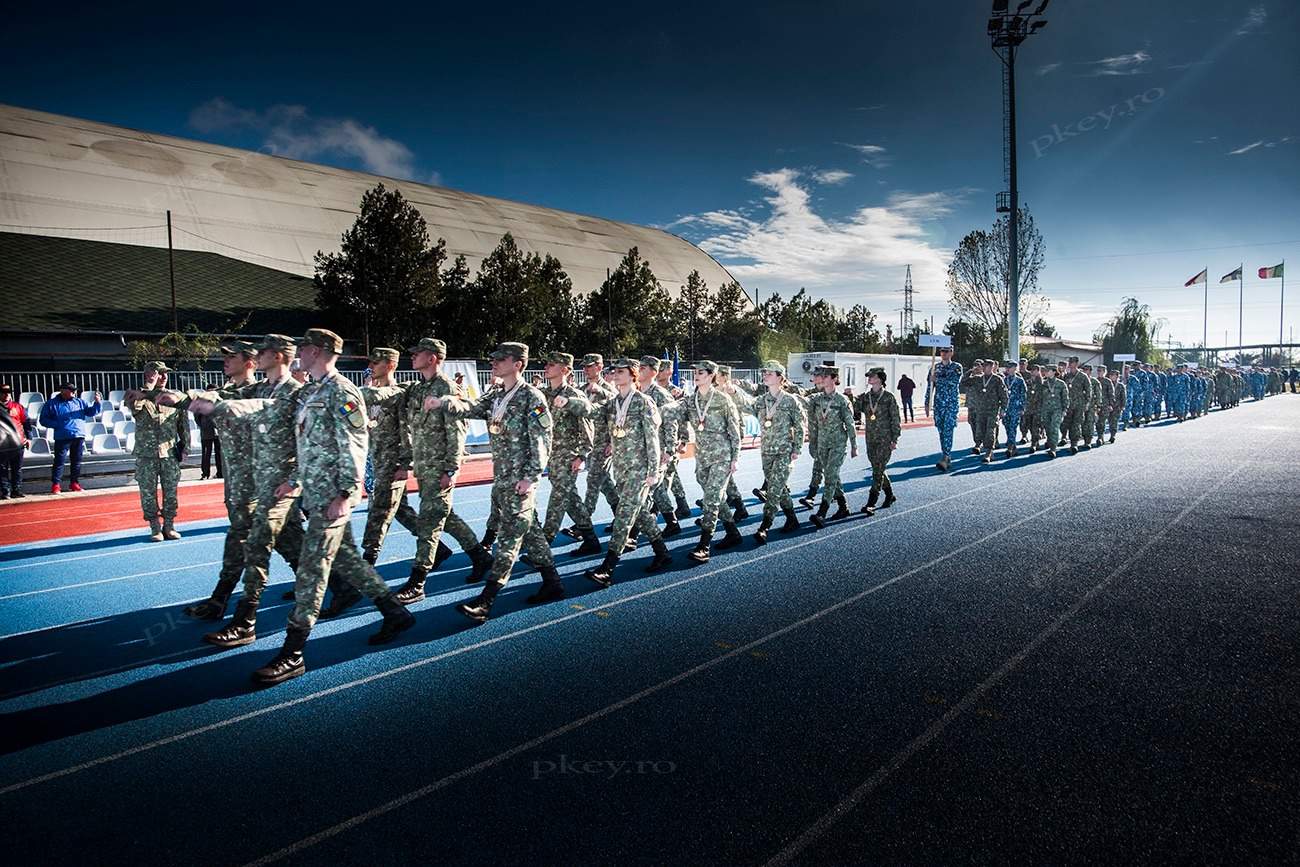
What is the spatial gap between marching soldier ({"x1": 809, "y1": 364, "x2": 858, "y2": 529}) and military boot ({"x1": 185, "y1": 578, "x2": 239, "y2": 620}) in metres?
6.68

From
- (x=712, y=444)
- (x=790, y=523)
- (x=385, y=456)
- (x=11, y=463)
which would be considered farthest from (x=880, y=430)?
(x=11, y=463)

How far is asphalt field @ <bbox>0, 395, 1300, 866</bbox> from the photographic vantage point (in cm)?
304

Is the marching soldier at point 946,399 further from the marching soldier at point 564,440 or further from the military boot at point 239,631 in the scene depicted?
the military boot at point 239,631

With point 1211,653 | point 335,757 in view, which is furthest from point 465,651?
point 1211,653

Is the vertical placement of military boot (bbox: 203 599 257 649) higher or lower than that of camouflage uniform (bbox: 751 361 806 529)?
lower

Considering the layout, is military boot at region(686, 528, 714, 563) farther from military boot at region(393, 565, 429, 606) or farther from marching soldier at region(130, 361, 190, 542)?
marching soldier at region(130, 361, 190, 542)

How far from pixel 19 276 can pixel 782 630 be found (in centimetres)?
3265

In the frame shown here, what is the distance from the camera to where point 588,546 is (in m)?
8.04

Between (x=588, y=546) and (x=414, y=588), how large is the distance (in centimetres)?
222

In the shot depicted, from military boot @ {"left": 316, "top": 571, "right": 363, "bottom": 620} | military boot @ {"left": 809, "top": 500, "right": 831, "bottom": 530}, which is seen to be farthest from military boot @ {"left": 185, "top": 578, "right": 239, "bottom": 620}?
military boot @ {"left": 809, "top": 500, "right": 831, "bottom": 530}

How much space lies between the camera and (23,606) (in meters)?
6.39

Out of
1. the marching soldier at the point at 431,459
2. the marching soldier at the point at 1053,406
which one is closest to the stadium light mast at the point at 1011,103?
the marching soldier at the point at 1053,406

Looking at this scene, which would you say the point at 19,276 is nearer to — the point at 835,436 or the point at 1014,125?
the point at 835,436

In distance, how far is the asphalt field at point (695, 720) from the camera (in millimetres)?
3039
